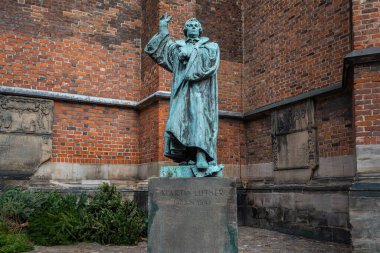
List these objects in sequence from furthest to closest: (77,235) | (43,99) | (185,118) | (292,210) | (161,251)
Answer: (43,99)
(292,210)
(77,235)
(185,118)
(161,251)

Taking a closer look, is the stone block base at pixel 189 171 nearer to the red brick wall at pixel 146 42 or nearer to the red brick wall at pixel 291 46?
the red brick wall at pixel 291 46

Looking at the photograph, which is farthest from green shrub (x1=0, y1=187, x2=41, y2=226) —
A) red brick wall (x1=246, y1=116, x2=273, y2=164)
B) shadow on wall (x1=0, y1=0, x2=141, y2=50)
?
red brick wall (x1=246, y1=116, x2=273, y2=164)

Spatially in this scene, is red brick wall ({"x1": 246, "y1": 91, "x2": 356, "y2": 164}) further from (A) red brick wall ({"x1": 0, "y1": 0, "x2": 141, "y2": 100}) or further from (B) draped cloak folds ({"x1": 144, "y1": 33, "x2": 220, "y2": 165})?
(A) red brick wall ({"x1": 0, "y1": 0, "x2": 141, "y2": 100})

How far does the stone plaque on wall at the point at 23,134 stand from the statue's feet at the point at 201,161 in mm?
6233

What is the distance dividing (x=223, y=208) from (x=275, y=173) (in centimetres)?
Result: 592

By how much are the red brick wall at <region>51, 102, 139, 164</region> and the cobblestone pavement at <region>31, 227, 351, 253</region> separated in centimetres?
319

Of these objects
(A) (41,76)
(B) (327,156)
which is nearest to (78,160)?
(A) (41,76)

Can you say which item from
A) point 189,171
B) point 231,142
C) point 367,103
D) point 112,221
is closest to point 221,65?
point 231,142

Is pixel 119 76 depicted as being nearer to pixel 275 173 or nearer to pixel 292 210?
pixel 275 173

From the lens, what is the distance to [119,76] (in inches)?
448

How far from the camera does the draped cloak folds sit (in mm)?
5047

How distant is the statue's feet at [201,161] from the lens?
495 centimetres

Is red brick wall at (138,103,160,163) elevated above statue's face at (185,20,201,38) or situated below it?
below

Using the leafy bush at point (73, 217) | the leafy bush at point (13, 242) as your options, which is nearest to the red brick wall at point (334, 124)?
the leafy bush at point (73, 217)
